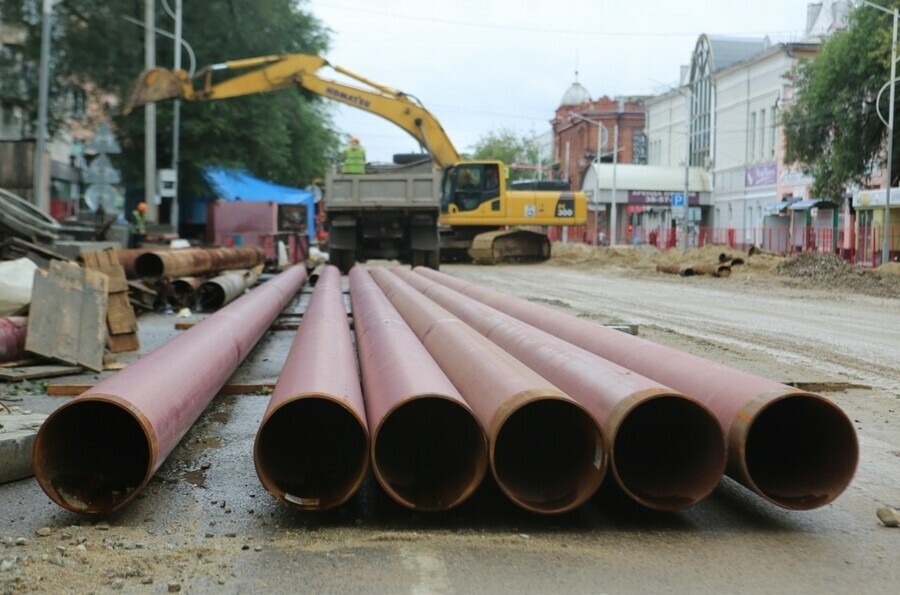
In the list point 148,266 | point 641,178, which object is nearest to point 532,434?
point 148,266

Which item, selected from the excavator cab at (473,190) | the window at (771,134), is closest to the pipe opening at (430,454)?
the excavator cab at (473,190)

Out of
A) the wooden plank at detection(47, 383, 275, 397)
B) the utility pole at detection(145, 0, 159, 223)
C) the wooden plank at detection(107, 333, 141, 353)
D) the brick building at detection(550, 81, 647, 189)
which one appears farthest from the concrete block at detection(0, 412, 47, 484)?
the brick building at detection(550, 81, 647, 189)

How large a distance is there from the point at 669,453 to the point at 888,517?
3.25ft

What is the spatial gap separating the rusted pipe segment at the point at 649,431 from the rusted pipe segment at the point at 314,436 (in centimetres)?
105

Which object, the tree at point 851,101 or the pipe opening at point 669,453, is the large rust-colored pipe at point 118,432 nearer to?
the pipe opening at point 669,453

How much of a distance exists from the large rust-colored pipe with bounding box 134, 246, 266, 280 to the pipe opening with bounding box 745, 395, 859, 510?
1228 cm

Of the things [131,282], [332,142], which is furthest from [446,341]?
[332,142]

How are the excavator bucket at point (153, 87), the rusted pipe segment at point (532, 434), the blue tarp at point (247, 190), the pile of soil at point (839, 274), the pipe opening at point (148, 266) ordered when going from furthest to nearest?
the blue tarp at point (247, 190)
the excavator bucket at point (153, 87)
the pile of soil at point (839, 274)
the pipe opening at point (148, 266)
the rusted pipe segment at point (532, 434)

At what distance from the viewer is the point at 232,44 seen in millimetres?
40875

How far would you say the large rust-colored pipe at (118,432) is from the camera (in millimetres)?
4812

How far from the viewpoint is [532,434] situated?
204 inches

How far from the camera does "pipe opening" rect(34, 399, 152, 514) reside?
15.9ft

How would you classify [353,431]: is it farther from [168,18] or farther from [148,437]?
[168,18]

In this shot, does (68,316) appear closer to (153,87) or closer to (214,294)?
(214,294)
